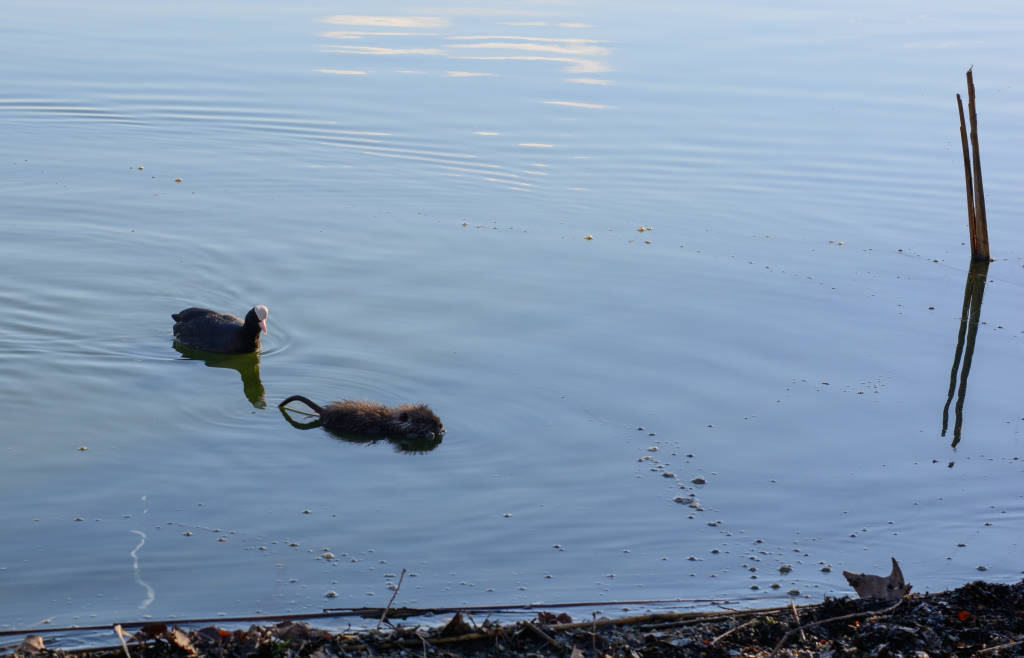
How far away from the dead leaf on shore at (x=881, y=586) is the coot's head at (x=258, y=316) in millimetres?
6520

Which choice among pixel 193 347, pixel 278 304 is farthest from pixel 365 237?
pixel 193 347

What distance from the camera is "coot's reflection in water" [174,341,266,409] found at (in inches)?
422

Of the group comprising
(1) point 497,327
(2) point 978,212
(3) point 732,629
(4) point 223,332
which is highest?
(2) point 978,212

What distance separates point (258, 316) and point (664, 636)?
249 inches

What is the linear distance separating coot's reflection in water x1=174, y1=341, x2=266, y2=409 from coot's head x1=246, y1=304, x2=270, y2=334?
1.05 ft

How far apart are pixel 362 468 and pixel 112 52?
2028 centimetres

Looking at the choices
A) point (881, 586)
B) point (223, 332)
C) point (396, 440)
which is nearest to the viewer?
point (881, 586)

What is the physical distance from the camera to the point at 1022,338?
12.6 m

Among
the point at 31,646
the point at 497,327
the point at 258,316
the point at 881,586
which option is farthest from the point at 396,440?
the point at 881,586

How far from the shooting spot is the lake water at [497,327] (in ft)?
24.5

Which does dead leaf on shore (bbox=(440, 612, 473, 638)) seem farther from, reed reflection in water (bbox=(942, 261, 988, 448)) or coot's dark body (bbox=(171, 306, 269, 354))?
coot's dark body (bbox=(171, 306, 269, 354))

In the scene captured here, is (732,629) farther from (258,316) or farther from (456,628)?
(258,316)

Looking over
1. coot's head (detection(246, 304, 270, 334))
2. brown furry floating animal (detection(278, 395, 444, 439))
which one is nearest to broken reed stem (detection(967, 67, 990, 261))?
brown furry floating animal (detection(278, 395, 444, 439))

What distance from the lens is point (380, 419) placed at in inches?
367
